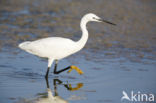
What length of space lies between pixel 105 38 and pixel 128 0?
4.89 m

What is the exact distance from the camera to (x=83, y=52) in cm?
1100

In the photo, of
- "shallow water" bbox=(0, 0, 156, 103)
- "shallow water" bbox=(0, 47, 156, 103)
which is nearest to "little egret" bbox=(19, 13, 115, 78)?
"shallow water" bbox=(0, 47, 156, 103)

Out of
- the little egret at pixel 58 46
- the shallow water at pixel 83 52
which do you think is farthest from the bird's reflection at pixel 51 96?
the little egret at pixel 58 46

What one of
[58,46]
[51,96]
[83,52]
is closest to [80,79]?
[58,46]

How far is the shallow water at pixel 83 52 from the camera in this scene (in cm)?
795

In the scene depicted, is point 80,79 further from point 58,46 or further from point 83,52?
point 83,52

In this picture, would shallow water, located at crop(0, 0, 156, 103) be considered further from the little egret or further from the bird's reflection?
the little egret

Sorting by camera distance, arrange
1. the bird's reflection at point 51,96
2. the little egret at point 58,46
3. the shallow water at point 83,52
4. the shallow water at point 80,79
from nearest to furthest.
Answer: the bird's reflection at point 51,96 → the shallow water at point 80,79 → the shallow water at point 83,52 → the little egret at point 58,46

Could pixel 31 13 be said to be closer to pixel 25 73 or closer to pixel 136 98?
pixel 25 73

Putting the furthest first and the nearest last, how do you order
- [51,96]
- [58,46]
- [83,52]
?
1. [83,52]
2. [58,46]
3. [51,96]

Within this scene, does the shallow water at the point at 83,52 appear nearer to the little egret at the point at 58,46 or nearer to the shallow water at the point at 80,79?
the shallow water at the point at 80,79

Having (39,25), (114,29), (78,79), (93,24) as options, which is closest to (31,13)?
(39,25)

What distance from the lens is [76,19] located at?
14.3 meters

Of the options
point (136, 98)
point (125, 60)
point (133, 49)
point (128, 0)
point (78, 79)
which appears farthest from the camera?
point (128, 0)
